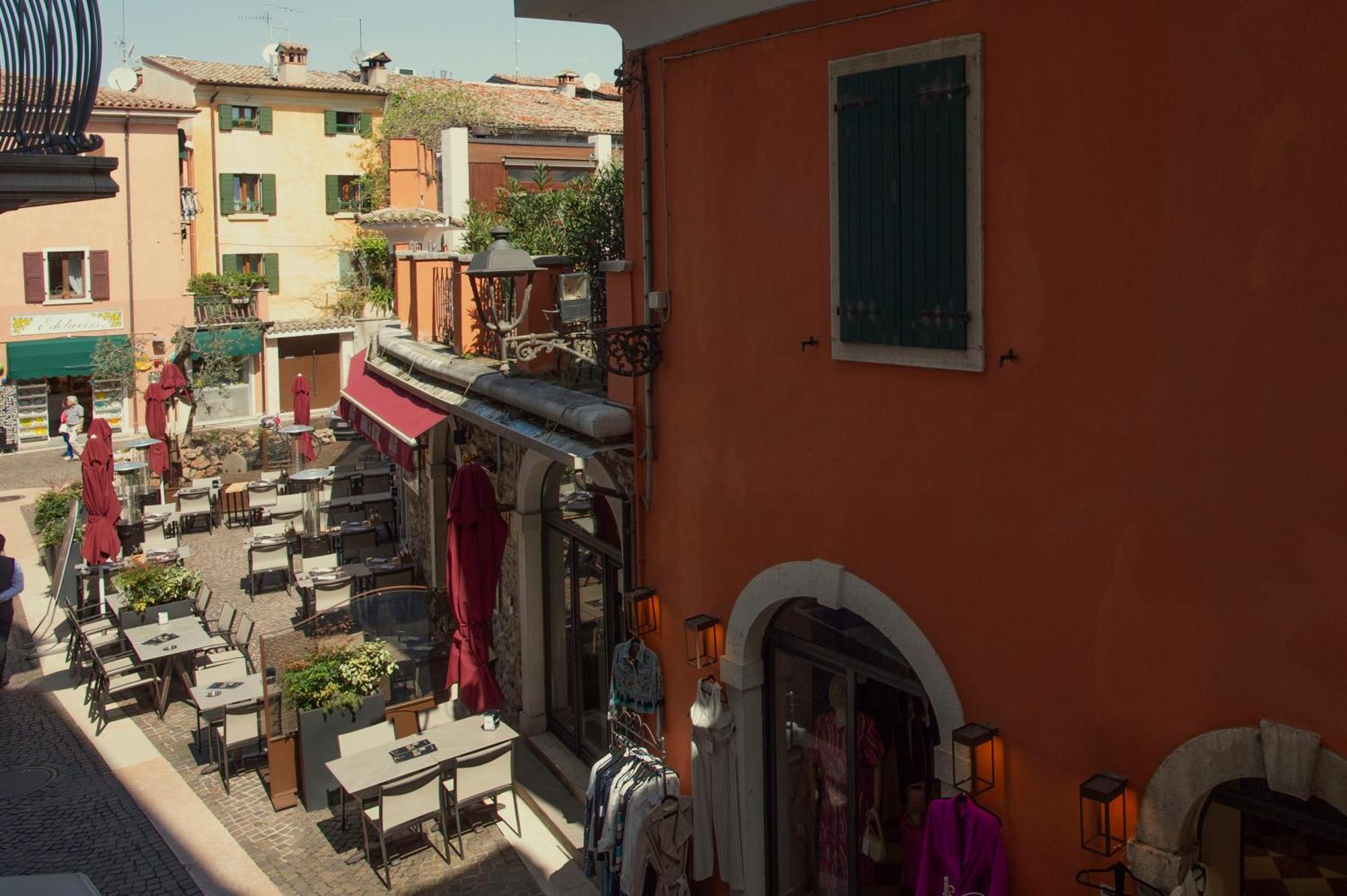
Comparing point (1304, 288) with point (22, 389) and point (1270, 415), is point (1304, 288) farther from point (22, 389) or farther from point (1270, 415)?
point (22, 389)

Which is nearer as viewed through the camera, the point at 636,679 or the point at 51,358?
the point at 636,679

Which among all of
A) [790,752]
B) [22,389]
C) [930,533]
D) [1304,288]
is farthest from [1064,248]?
[22,389]

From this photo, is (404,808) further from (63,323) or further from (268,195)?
(268,195)

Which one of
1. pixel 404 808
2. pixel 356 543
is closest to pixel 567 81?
pixel 356 543

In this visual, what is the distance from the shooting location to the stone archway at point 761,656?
254 inches

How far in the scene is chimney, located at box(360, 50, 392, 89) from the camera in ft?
141

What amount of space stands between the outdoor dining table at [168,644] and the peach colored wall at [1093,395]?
27.6ft

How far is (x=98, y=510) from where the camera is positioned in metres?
16.4

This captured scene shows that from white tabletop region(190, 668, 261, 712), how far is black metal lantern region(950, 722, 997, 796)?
820 centimetres

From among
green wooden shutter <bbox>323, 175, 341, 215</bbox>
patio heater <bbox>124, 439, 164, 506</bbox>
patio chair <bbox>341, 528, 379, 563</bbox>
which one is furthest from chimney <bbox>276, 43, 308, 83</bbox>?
patio chair <bbox>341, 528, 379, 563</bbox>

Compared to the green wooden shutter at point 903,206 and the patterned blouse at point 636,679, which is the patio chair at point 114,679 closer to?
the patterned blouse at point 636,679

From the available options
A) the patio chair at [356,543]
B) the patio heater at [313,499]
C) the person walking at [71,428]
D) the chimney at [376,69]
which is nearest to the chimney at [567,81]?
the chimney at [376,69]

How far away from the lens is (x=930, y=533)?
6457 millimetres

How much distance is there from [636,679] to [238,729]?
16.2ft
